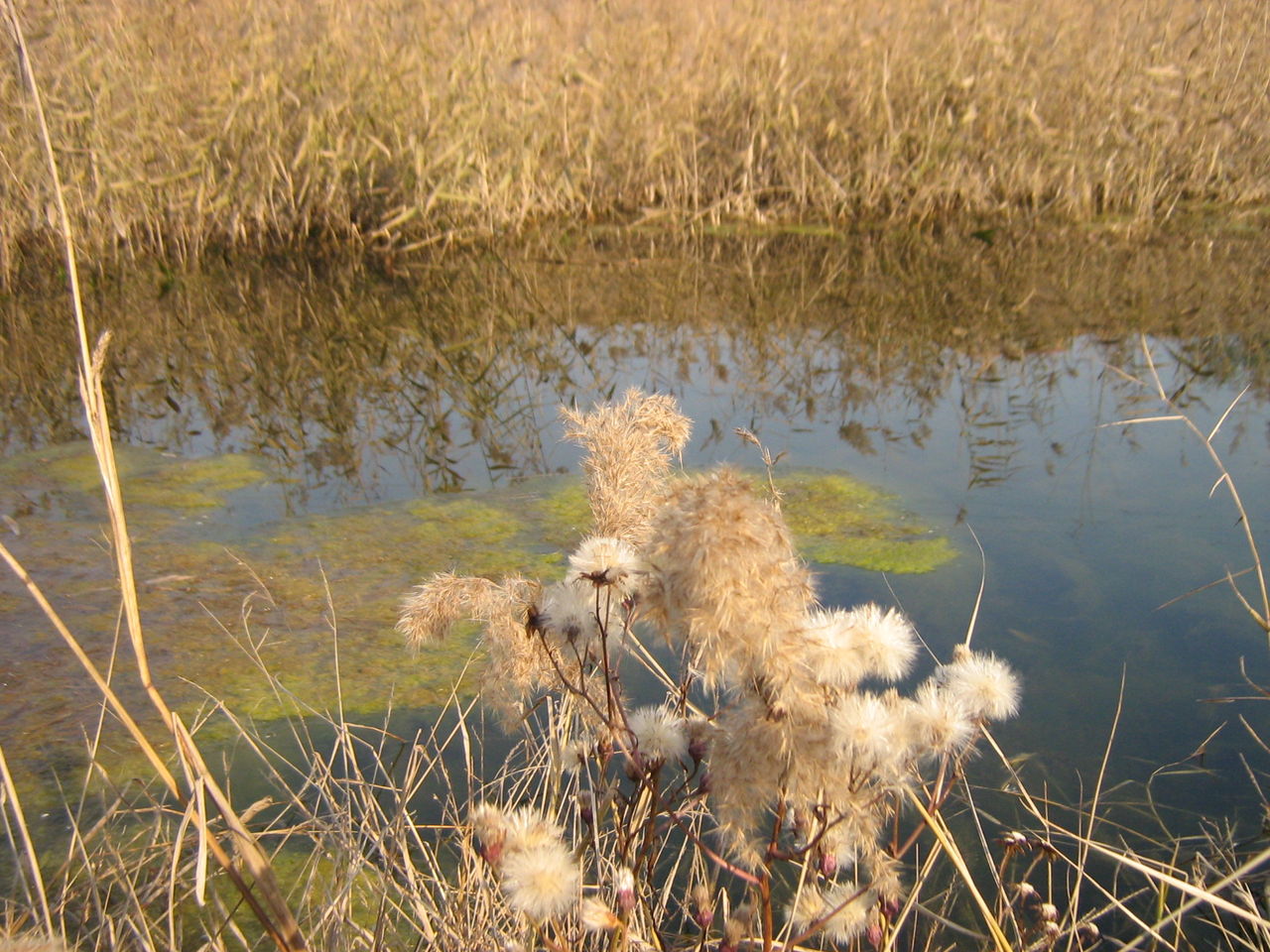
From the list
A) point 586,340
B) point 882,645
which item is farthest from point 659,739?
point 586,340

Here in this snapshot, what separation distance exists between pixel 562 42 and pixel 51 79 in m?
2.38

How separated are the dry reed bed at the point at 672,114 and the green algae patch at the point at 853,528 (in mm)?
2903

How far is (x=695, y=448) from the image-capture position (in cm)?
349

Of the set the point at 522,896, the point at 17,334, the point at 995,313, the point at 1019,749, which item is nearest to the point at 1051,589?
the point at 1019,749

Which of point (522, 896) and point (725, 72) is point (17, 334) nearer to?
point (725, 72)

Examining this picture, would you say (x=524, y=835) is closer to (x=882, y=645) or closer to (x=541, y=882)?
(x=541, y=882)

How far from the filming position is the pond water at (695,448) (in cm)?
242

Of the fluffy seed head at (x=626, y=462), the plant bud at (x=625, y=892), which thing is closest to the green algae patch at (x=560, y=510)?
the fluffy seed head at (x=626, y=462)

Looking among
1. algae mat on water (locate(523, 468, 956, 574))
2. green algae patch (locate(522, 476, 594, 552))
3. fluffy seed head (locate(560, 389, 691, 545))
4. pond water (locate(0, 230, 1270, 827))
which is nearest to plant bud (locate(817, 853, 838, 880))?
fluffy seed head (locate(560, 389, 691, 545))

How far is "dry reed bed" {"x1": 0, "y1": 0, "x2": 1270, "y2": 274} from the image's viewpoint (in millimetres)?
5508

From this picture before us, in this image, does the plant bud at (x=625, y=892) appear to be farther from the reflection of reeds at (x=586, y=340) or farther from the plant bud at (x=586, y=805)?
the reflection of reeds at (x=586, y=340)

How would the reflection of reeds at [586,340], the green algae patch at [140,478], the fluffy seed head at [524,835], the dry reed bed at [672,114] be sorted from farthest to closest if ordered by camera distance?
1. the dry reed bed at [672,114]
2. the reflection of reeds at [586,340]
3. the green algae patch at [140,478]
4. the fluffy seed head at [524,835]

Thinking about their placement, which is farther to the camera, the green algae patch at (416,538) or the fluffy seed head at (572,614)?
the green algae patch at (416,538)

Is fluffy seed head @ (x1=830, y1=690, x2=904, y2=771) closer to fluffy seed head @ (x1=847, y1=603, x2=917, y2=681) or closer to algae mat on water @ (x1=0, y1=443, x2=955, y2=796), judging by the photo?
fluffy seed head @ (x1=847, y1=603, x2=917, y2=681)
